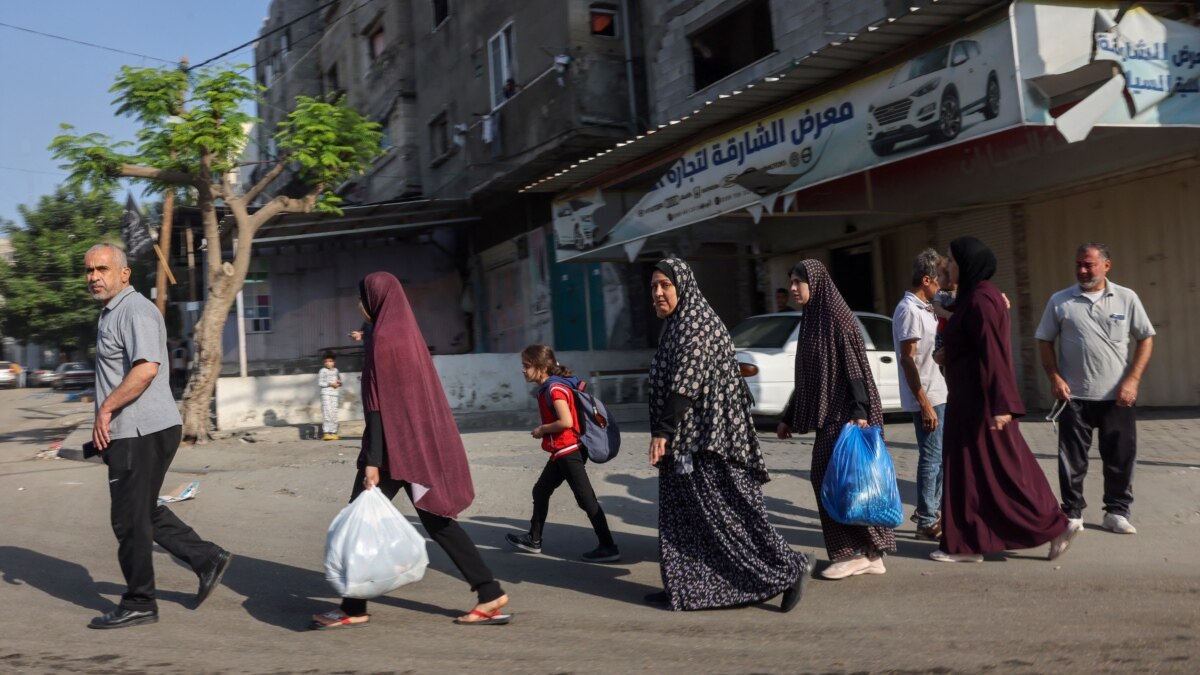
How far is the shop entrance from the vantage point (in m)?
14.8

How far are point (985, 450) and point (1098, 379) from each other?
108 centimetres

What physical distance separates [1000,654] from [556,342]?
1526cm

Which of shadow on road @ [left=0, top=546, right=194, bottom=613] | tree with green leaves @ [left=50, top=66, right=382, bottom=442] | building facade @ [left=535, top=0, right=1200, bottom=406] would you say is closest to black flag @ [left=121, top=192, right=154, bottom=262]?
tree with green leaves @ [left=50, top=66, right=382, bottom=442]

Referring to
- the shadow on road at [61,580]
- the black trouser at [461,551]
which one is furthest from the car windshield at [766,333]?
the shadow on road at [61,580]

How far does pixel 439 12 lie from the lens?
72.9ft

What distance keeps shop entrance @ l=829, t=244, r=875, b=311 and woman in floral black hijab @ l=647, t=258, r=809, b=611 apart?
10238 mm

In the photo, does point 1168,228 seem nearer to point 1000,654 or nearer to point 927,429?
point 927,429

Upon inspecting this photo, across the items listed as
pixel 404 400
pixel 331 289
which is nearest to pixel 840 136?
pixel 404 400

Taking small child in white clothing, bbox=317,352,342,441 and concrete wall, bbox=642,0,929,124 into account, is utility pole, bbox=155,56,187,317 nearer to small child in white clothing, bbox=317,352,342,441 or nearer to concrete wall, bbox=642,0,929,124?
small child in white clothing, bbox=317,352,342,441

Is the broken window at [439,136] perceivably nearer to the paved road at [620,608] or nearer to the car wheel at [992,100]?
the paved road at [620,608]

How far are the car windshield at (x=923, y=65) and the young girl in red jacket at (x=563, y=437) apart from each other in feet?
15.6

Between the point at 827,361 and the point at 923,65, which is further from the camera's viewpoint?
the point at 923,65

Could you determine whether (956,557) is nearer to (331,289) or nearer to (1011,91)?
(1011,91)

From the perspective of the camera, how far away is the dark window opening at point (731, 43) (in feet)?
50.0
